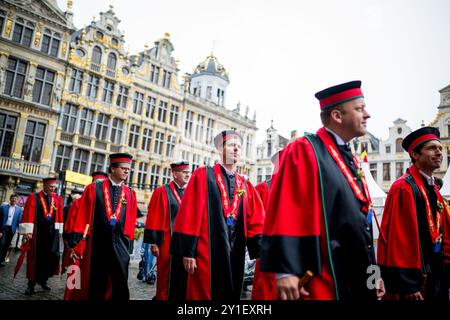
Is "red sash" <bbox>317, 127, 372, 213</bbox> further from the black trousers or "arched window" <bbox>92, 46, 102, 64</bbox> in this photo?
"arched window" <bbox>92, 46, 102, 64</bbox>

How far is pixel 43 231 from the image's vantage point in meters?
8.00

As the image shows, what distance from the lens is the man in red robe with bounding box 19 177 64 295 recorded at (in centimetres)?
737

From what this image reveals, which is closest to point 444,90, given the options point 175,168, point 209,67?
point 209,67

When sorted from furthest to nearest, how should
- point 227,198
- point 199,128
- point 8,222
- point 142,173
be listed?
1. point 199,128
2. point 142,173
3. point 8,222
4. point 227,198

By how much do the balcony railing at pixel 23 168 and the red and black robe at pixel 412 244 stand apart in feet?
79.4

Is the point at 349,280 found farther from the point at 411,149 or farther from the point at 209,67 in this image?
the point at 209,67

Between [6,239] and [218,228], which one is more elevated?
[218,228]

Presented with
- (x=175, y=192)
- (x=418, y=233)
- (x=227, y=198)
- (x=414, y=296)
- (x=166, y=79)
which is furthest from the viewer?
(x=166, y=79)

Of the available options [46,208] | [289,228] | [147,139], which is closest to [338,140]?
[289,228]

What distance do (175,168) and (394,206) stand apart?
4.49 metres

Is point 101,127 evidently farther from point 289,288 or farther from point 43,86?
point 289,288

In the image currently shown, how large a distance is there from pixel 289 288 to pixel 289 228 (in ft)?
1.18

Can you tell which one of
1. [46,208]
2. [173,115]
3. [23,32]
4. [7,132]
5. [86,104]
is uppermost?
[23,32]

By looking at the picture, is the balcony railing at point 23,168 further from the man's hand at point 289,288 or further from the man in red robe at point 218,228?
the man's hand at point 289,288
